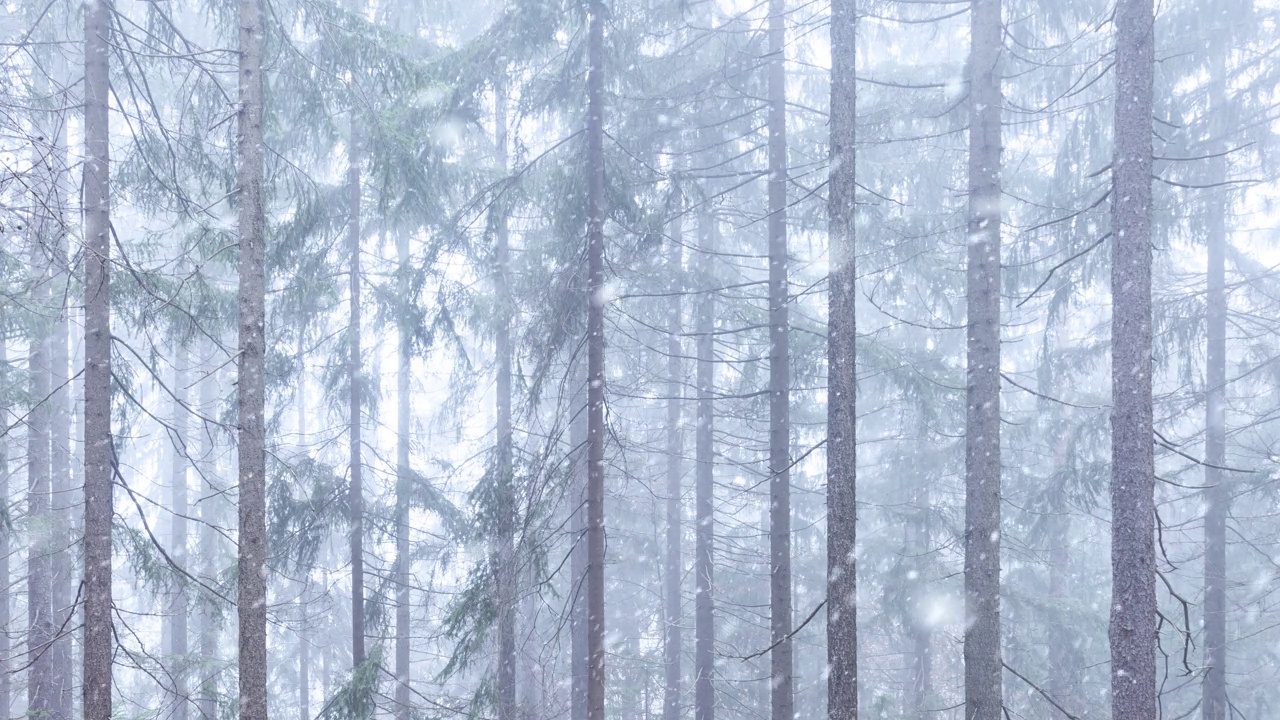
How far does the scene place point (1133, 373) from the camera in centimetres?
721

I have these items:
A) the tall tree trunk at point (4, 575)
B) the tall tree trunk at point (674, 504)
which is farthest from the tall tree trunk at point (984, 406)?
the tall tree trunk at point (4, 575)

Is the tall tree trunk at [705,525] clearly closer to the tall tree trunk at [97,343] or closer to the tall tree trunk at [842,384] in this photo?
the tall tree trunk at [842,384]

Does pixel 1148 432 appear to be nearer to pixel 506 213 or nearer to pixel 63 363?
pixel 506 213

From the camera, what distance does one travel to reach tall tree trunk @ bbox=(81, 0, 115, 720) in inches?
309

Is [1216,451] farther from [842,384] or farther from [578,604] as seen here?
[578,604]

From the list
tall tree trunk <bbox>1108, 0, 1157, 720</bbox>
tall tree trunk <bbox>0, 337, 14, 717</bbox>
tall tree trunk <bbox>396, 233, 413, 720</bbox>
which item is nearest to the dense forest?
tall tree trunk <bbox>1108, 0, 1157, 720</bbox>

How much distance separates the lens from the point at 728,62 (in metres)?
12.0

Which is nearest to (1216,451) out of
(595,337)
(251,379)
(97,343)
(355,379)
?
(595,337)

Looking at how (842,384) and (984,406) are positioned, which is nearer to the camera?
(842,384)

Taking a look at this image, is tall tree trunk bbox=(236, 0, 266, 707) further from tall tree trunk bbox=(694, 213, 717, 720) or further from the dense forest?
tall tree trunk bbox=(694, 213, 717, 720)

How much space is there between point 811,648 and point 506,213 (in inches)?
648

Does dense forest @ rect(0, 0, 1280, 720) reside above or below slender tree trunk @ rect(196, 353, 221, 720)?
above

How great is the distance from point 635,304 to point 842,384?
889cm

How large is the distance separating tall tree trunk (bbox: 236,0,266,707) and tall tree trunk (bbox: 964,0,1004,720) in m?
6.77
